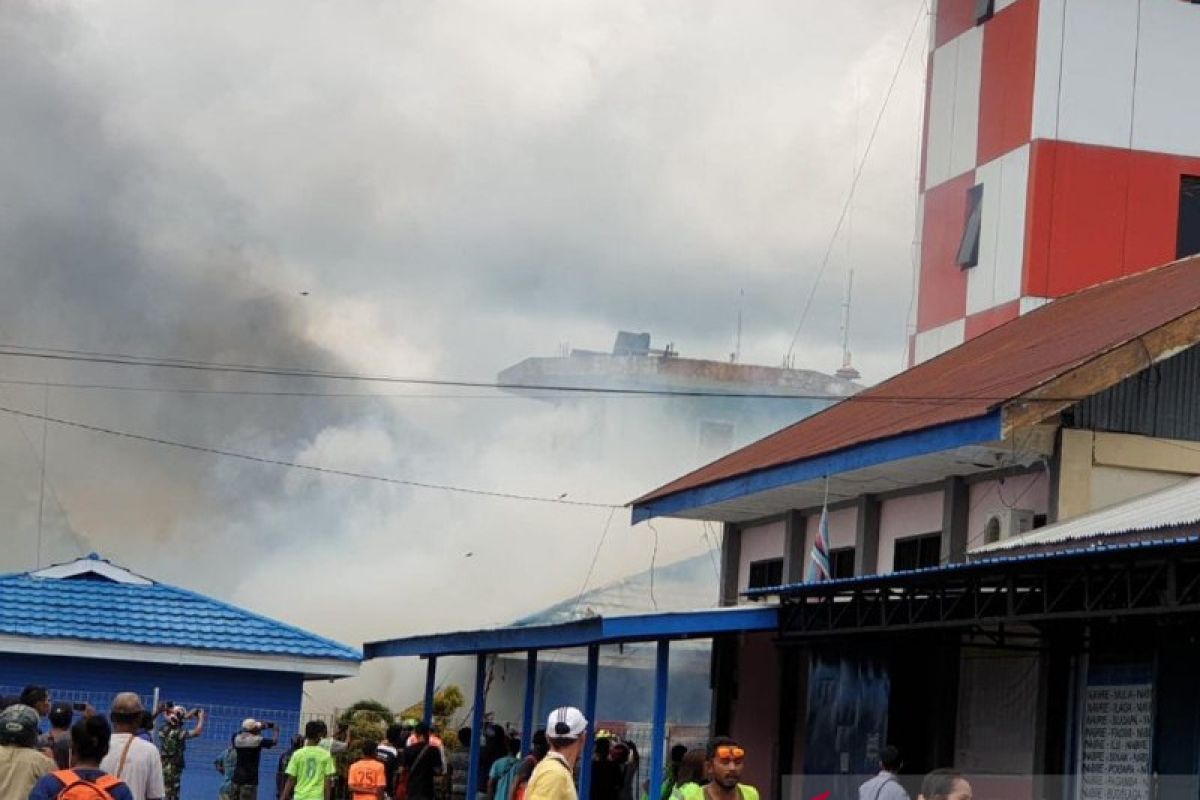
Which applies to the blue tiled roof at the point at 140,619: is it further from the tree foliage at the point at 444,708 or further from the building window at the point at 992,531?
the tree foliage at the point at 444,708

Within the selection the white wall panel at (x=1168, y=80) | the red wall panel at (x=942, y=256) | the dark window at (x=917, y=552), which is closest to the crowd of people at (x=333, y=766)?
the dark window at (x=917, y=552)

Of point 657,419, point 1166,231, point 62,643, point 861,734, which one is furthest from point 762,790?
point 657,419

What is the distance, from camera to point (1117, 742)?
63.2ft

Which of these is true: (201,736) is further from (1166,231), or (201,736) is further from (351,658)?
(1166,231)

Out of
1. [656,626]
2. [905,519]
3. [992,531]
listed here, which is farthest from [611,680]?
[656,626]

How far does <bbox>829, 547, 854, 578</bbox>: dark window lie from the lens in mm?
27359

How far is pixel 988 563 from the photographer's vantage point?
16875 millimetres

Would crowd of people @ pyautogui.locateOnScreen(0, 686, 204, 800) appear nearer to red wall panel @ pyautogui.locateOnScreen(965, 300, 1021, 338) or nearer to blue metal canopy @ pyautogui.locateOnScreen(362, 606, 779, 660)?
blue metal canopy @ pyautogui.locateOnScreen(362, 606, 779, 660)

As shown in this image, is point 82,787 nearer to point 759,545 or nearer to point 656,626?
point 656,626

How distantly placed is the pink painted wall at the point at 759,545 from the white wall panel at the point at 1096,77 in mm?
10429

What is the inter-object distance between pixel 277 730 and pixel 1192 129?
65.2ft

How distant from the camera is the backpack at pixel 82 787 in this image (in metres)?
9.50

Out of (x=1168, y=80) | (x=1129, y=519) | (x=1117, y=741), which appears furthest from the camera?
(x=1168, y=80)

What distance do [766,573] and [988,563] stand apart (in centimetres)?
1407
